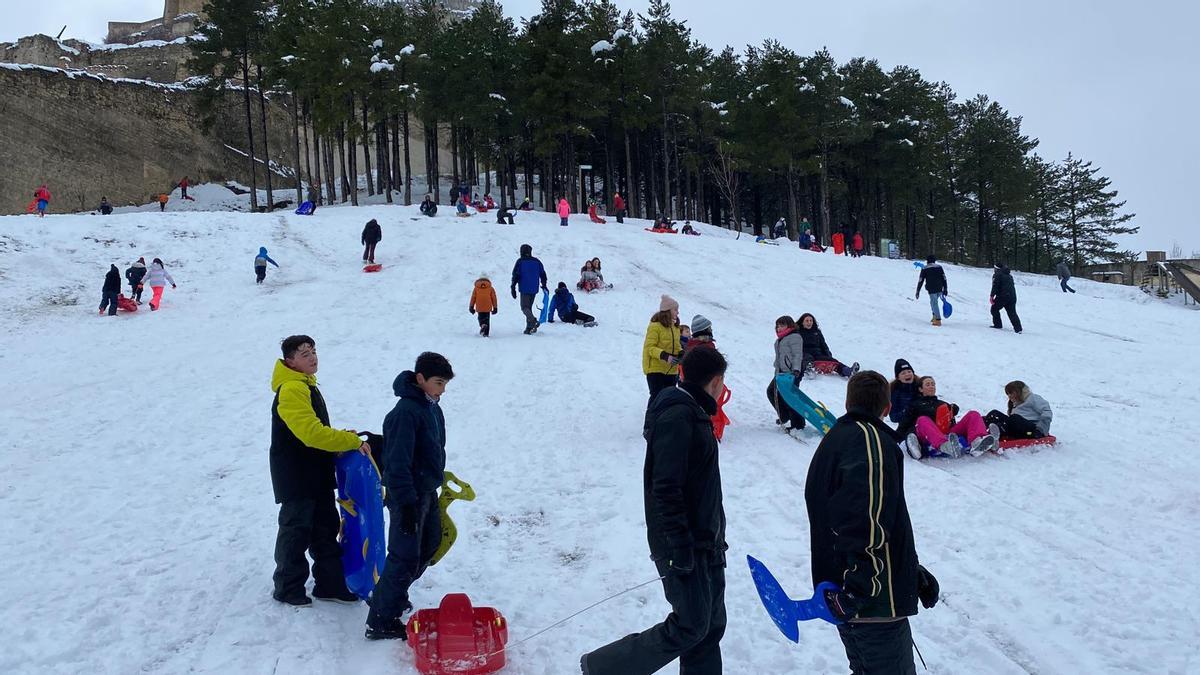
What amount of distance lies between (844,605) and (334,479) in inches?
130

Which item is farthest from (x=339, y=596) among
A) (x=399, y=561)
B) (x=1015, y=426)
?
(x=1015, y=426)

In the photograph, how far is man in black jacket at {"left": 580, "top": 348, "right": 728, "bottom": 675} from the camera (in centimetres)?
346

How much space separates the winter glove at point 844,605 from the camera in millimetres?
3143

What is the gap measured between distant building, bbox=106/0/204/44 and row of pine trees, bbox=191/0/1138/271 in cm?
3562

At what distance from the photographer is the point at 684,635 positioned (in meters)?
3.55

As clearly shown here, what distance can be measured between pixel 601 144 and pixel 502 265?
2712 cm

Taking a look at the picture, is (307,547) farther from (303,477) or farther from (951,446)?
(951,446)

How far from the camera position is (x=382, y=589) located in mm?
4473

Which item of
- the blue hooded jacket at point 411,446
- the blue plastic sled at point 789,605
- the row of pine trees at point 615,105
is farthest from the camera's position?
the row of pine trees at point 615,105

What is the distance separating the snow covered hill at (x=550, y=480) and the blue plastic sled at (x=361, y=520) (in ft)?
0.96

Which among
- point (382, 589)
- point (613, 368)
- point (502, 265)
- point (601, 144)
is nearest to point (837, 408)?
point (613, 368)

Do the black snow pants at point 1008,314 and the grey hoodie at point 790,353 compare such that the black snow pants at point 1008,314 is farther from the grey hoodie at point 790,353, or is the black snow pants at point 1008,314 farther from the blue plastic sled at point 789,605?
the blue plastic sled at point 789,605

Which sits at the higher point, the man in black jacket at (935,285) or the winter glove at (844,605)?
the man in black jacket at (935,285)

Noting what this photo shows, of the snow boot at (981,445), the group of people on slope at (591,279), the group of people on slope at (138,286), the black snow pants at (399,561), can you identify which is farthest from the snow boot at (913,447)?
the group of people on slope at (138,286)
